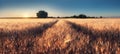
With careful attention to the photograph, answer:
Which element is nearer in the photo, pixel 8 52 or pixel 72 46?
pixel 8 52

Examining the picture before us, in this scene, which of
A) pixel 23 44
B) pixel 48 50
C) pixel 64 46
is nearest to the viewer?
pixel 48 50

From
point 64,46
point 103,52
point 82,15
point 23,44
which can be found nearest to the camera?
point 103,52

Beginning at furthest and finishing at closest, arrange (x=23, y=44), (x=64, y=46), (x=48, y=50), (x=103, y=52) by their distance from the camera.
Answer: (x=23, y=44) → (x=64, y=46) → (x=48, y=50) → (x=103, y=52)

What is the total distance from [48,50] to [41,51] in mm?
134

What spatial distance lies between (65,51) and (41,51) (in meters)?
0.38

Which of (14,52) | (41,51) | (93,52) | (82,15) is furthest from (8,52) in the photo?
(82,15)

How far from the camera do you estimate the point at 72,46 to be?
418cm

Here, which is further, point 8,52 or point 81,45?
point 81,45

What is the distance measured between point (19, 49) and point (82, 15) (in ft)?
279

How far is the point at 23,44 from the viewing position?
15.0ft

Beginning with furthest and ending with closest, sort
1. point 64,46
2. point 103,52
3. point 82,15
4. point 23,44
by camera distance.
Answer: point 82,15
point 23,44
point 64,46
point 103,52

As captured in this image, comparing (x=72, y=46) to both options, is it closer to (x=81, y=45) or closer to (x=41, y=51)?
(x=81, y=45)

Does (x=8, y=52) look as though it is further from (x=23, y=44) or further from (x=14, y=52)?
(x=23, y=44)

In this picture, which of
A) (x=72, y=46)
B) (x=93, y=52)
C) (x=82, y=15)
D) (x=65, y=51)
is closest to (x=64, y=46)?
(x=72, y=46)
